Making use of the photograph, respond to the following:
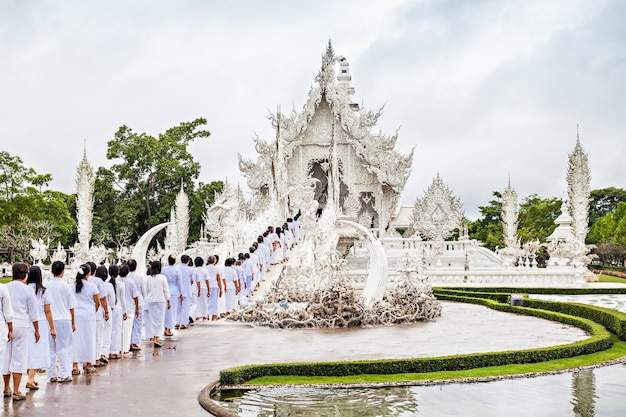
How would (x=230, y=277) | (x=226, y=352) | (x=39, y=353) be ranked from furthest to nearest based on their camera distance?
(x=230, y=277)
(x=226, y=352)
(x=39, y=353)

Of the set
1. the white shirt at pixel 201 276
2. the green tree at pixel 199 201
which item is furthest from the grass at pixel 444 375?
the green tree at pixel 199 201

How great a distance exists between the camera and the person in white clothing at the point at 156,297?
1054 cm

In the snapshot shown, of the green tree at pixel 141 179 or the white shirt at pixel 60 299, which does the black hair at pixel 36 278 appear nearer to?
the white shirt at pixel 60 299

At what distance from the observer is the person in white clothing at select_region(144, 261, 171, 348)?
1054cm

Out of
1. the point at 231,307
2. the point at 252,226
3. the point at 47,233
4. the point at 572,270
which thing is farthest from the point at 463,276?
the point at 47,233

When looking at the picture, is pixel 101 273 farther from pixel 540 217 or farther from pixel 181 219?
pixel 540 217

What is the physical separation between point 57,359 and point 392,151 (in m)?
27.5

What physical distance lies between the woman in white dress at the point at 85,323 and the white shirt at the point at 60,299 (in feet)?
1.83

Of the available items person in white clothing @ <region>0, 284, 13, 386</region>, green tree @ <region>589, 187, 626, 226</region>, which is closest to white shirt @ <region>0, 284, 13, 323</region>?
person in white clothing @ <region>0, 284, 13, 386</region>

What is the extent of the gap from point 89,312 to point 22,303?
A: 1.47m

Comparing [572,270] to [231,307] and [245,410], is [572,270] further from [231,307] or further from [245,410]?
[245,410]

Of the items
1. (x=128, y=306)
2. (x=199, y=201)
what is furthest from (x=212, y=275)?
(x=199, y=201)

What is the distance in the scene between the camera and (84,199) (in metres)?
30.3

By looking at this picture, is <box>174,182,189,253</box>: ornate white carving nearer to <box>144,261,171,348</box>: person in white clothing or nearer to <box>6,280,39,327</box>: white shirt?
<box>144,261,171,348</box>: person in white clothing
